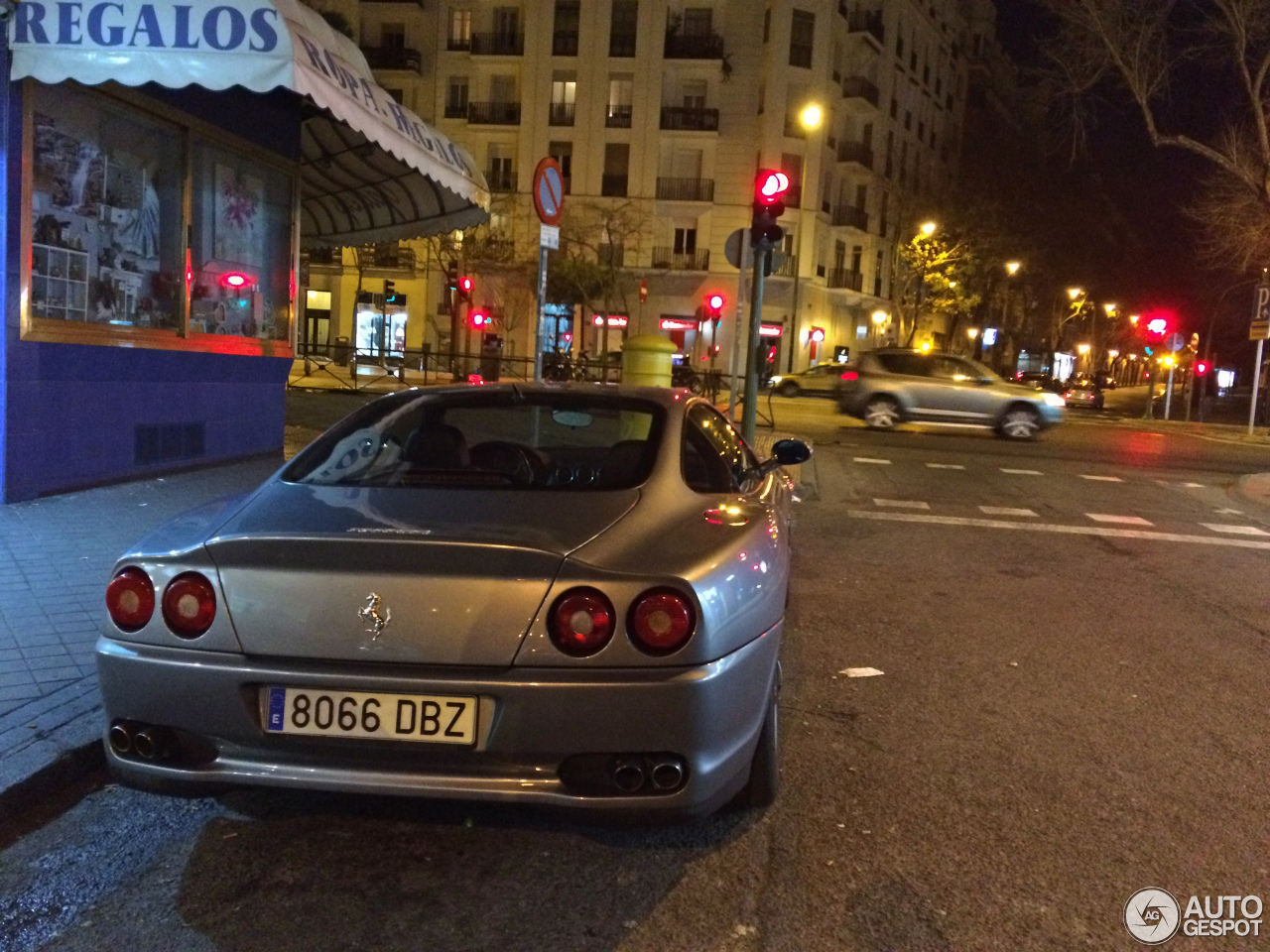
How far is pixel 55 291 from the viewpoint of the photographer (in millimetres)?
7727

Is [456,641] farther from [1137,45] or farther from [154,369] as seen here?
[1137,45]

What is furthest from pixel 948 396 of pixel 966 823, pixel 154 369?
pixel 966 823

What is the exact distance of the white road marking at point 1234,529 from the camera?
10.4m

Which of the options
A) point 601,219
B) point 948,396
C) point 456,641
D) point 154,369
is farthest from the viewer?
point 601,219

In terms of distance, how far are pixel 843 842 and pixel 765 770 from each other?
33 cm

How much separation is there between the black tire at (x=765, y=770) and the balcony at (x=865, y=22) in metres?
50.3

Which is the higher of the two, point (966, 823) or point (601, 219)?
point (601, 219)

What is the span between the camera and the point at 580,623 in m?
2.69

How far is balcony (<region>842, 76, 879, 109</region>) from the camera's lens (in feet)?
159

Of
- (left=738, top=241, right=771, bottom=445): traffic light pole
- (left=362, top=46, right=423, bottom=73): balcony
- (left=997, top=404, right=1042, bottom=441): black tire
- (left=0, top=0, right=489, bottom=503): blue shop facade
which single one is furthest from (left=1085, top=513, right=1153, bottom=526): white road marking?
(left=362, top=46, right=423, bottom=73): balcony

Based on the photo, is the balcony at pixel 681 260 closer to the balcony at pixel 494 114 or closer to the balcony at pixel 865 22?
the balcony at pixel 494 114

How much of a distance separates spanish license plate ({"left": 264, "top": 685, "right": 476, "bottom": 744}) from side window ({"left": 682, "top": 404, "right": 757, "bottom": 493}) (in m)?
1.27

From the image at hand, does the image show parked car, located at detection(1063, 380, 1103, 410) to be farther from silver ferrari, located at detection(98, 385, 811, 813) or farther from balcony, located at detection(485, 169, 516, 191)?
silver ferrari, located at detection(98, 385, 811, 813)

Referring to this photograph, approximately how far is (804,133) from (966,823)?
46.0 metres
